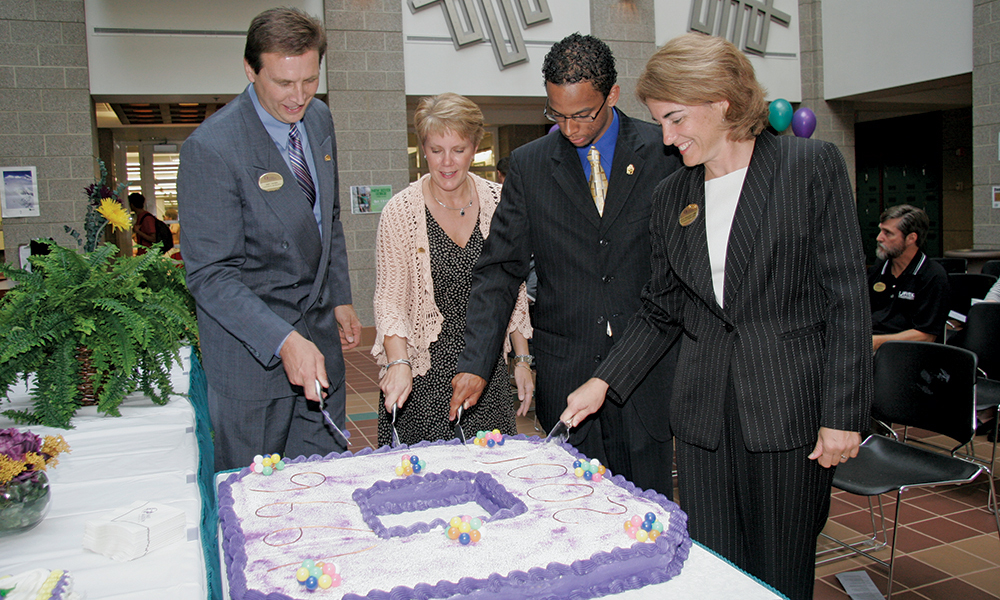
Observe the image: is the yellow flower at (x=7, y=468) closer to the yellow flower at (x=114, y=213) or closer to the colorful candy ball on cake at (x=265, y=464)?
the colorful candy ball on cake at (x=265, y=464)

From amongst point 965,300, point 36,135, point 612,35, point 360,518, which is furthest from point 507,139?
point 360,518

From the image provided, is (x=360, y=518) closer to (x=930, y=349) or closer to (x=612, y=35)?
(x=930, y=349)

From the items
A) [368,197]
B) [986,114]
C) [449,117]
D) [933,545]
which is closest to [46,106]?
[368,197]

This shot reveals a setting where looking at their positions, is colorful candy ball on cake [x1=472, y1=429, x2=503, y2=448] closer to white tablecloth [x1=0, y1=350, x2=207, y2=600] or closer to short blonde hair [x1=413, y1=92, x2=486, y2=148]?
white tablecloth [x1=0, y1=350, x2=207, y2=600]

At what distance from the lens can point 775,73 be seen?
971 cm

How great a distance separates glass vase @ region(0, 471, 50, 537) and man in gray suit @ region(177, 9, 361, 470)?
1.83 feet

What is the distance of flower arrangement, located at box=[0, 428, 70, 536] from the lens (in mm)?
1241

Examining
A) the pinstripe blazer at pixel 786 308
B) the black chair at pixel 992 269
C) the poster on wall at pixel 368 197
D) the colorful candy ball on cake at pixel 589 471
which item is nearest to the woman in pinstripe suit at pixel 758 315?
the pinstripe blazer at pixel 786 308

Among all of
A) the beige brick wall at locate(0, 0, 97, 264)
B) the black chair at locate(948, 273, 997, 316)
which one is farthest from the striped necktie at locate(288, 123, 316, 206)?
the beige brick wall at locate(0, 0, 97, 264)

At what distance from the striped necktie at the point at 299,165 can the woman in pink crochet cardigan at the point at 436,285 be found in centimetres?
31

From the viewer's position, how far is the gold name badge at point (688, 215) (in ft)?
5.61

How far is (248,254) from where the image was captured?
1.94 m

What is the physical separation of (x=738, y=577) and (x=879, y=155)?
47.9ft

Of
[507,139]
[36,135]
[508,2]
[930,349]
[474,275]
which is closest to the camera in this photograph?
[474,275]
